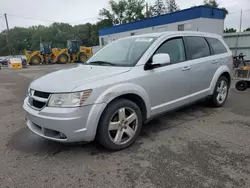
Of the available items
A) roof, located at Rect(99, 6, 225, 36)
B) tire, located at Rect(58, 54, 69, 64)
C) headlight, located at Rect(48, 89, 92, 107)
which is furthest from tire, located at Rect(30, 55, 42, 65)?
headlight, located at Rect(48, 89, 92, 107)

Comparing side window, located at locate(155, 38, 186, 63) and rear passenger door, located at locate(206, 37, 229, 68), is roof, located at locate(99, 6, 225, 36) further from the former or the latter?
side window, located at locate(155, 38, 186, 63)

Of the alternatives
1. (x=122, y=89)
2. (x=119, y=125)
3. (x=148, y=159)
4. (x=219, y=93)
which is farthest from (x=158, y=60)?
(x=219, y=93)

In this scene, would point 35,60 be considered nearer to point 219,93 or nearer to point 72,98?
point 219,93

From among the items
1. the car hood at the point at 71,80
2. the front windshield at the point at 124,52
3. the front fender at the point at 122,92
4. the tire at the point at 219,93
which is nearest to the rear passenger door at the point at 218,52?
the tire at the point at 219,93

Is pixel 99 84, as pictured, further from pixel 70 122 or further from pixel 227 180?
pixel 227 180

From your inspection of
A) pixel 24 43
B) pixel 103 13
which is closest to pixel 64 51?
pixel 103 13

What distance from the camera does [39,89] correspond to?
8.89 ft

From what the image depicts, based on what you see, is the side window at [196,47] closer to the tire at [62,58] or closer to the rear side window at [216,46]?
the rear side window at [216,46]

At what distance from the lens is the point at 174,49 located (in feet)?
11.9

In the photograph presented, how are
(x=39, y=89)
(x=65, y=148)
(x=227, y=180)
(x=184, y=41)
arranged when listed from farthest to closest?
(x=184, y=41)
(x=65, y=148)
(x=39, y=89)
(x=227, y=180)

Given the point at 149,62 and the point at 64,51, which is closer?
the point at 149,62

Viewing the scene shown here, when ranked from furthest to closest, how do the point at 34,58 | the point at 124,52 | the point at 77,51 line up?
the point at 77,51, the point at 34,58, the point at 124,52

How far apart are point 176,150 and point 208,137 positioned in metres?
0.73

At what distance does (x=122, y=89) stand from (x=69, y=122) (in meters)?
0.82
